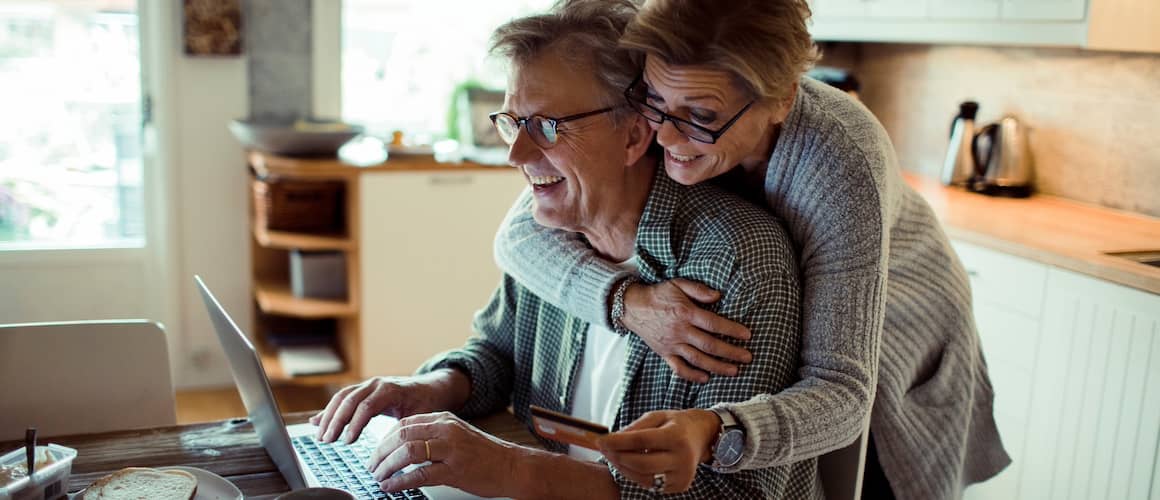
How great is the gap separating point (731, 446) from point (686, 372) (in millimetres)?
180

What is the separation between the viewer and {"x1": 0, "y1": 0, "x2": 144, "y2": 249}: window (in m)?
3.80

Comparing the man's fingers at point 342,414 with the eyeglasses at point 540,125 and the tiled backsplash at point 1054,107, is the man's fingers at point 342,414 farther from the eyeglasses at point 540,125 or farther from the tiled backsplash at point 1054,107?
the tiled backsplash at point 1054,107

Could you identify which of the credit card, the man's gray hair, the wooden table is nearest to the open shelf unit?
the wooden table

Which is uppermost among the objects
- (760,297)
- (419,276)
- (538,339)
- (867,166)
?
(867,166)

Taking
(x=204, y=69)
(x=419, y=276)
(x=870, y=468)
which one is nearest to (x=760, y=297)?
(x=870, y=468)

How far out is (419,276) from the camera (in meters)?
3.85

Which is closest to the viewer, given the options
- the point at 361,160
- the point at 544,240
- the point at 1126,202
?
the point at 544,240

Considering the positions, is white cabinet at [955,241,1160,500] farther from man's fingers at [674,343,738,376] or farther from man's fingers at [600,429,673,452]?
man's fingers at [600,429,673,452]

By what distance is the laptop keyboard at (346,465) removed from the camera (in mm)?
1336

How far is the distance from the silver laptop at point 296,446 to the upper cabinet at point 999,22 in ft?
6.82

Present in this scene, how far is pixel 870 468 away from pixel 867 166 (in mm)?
472

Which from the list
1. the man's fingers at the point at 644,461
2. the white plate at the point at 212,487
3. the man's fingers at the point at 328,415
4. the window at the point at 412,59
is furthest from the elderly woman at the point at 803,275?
the window at the point at 412,59

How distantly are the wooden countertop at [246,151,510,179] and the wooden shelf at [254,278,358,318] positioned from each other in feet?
1.43

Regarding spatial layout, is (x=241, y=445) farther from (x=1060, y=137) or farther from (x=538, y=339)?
(x=1060, y=137)
